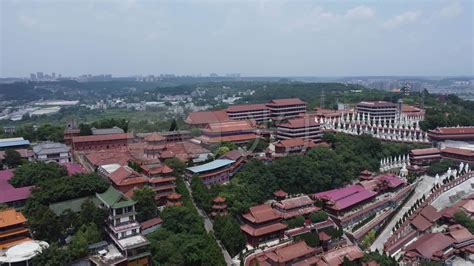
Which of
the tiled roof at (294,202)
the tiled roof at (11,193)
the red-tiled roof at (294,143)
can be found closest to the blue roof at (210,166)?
the tiled roof at (294,202)

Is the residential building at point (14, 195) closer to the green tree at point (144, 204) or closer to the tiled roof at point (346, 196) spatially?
the green tree at point (144, 204)

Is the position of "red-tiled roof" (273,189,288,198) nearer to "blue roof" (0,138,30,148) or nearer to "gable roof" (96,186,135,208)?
"gable roof" (96,186,135,208)

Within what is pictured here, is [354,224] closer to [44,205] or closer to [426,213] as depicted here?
[426,213]

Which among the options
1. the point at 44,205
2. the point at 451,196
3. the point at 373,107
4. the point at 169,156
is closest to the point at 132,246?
the point at 44,205

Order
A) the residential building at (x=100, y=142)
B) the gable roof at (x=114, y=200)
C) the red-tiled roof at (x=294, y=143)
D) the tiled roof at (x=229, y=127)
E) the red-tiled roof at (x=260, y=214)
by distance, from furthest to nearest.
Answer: the tiled roof at (x=229, y=127), the red-tiled roof at (x=294, y=143), the residential building at (x=100, y=142), the red-tiled roof at (x=260, y=214), the gable roof at (x=114, y=200)

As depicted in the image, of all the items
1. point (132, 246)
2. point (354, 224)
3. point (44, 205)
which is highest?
point (44, 205)
